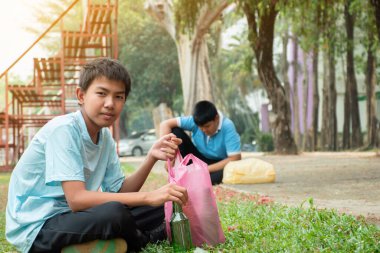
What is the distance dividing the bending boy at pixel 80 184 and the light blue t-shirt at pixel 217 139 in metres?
3.82

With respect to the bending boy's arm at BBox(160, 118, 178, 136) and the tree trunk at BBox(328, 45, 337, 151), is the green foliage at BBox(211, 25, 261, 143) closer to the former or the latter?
the tree trunk at BBox(328, 45, 337, 151)

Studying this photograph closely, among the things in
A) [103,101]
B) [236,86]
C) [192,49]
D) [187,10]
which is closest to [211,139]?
[103,101]

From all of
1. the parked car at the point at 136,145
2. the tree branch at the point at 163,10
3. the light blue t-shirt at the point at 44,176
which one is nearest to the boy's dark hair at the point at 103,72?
the light blue t-shirt at the point at 44,176

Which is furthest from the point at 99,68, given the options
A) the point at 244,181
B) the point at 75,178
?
the point at 244,181

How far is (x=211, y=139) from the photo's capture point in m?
8.06

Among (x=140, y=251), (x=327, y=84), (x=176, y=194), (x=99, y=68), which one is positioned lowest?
(x=140, y=251)

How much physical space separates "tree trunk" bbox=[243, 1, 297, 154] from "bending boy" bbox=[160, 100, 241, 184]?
380 inches

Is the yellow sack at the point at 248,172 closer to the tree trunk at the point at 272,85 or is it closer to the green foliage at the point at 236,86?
the tree trunk at the point at 272,85

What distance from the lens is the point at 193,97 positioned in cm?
2025

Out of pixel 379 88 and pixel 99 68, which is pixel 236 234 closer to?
pixel 99 68

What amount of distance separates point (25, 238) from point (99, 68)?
1.09 m

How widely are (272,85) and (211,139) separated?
10.8m

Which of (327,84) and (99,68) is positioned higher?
(327,84)

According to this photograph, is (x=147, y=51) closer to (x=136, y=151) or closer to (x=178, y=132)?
(x=136, y=151)
